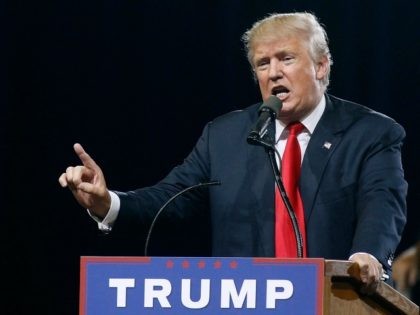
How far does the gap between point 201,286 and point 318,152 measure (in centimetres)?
88

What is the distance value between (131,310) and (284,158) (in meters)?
0.90

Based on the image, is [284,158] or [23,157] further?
[23,157]

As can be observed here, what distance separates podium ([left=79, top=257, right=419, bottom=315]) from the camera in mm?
1885

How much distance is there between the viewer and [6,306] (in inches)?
159

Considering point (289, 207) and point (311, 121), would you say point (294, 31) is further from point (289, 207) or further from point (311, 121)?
point (289, 207)

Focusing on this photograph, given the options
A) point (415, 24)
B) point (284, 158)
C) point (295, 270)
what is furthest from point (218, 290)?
point (415, 24)

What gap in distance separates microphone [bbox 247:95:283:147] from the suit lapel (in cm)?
31

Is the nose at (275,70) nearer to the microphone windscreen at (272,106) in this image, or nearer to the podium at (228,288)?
the microphone windscreen at (272,106)

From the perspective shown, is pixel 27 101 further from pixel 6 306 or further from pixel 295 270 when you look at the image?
Answer: pixel 295 270

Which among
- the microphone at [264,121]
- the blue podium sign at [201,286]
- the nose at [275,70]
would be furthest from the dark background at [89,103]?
the blue podium sign at [201,286]

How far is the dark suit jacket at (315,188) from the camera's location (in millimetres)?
2611

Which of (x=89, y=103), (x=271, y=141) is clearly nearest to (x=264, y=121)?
(x=271, y=141)

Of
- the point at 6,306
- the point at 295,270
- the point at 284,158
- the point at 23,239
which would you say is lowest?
the point at 6,306

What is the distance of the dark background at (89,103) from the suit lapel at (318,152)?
122cm
